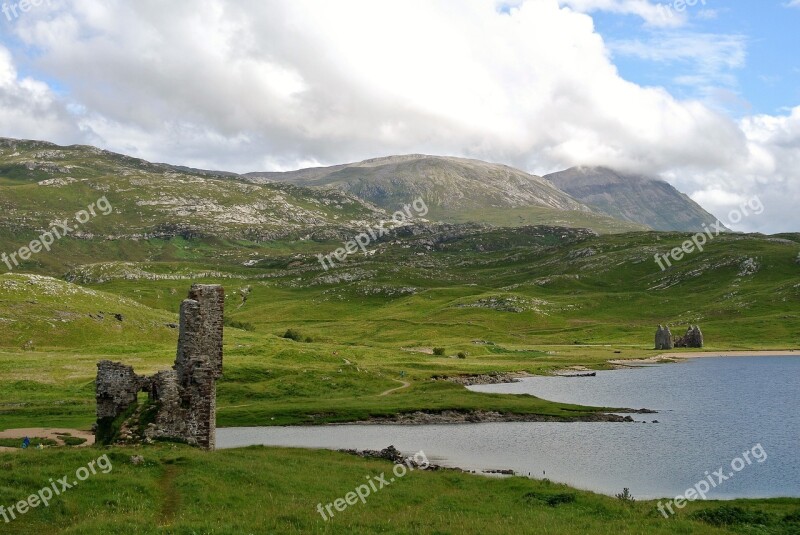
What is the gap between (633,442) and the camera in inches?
2746

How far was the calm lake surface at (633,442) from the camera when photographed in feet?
179

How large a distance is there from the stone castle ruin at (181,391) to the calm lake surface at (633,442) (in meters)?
20.3

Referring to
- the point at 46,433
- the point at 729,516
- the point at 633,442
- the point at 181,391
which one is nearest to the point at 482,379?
the point at 633,442

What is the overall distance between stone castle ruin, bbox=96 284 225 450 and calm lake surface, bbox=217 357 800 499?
20.3 metres

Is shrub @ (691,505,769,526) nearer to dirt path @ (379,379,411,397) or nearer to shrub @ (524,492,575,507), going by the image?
shrub @ (524,492,575,507)

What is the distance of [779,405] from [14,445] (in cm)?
9578

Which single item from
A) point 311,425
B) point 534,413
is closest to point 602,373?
point 534,413

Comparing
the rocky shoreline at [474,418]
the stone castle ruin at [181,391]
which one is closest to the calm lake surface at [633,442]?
the rocky shoreline at [474,418]

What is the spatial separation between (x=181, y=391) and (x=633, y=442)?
47.4 metres

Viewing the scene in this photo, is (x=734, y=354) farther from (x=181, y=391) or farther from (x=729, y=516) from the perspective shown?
(x=181, y=391)

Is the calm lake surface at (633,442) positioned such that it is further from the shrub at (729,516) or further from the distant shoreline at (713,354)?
the distant shoreline at (713,354)

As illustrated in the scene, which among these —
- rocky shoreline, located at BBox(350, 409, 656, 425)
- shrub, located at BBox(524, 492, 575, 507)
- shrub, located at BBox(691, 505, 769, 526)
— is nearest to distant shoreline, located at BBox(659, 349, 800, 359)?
rocky shoreline, located at BBox(350, 409, 656, 425)

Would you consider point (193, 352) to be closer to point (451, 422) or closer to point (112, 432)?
point (112, 432)

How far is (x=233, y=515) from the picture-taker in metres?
29.2
